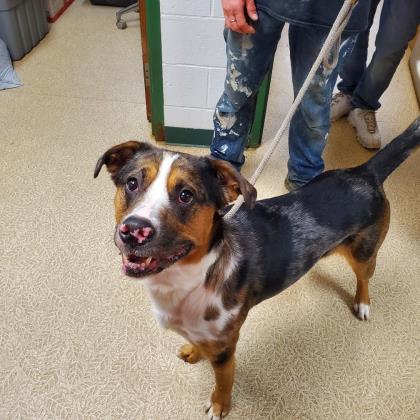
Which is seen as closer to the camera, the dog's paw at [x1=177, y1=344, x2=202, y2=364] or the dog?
the dog

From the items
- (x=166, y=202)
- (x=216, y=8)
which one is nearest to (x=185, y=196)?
(x=166, y=202)

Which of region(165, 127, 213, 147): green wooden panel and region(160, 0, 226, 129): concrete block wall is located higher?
region(160, 0, 226, 129): concrete block wall

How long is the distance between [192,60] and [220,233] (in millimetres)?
1430

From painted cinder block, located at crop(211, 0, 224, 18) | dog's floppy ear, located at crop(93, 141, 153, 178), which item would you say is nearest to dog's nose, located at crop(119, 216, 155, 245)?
dog's floppy ear, located at crop(93, 141, 153, 178)

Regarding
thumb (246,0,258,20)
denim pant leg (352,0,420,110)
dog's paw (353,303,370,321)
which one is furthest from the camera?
denim pant leg (352,0,420,110)

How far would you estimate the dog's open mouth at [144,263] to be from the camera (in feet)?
3.58

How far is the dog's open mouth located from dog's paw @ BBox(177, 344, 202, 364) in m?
0.66

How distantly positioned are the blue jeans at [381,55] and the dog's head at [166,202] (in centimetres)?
159

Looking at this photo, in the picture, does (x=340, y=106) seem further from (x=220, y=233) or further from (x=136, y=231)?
(x=136, y=231)

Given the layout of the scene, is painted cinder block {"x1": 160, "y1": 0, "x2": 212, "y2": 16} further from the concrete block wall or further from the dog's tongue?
the dog's tongue

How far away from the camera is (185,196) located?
1134mm

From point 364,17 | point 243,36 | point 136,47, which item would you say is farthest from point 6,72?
point 364,17

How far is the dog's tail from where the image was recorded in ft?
4.99

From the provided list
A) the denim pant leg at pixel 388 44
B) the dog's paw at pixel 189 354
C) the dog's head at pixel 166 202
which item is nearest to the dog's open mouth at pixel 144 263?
the dog's head at pixel 166 202
